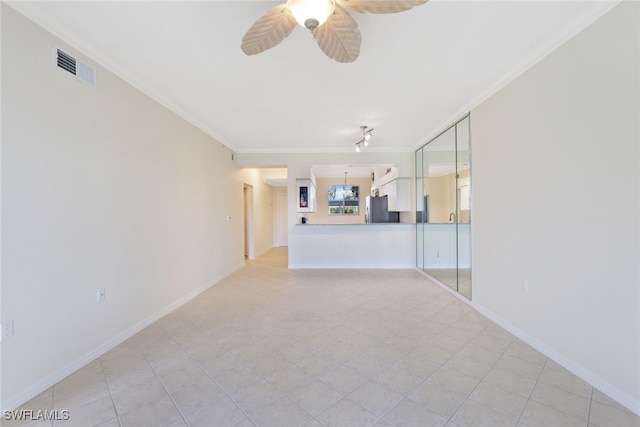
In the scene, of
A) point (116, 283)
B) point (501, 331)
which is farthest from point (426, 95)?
point (116, 283)

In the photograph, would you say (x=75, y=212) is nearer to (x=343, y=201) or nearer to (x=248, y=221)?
(x=248, y=221)

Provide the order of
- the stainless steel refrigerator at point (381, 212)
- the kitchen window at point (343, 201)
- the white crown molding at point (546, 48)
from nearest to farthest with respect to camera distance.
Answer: the white crown molding at point (546, 48) → the stainless steel refrigerator at point (381, 212) → the kitchen window at point (343, 201)

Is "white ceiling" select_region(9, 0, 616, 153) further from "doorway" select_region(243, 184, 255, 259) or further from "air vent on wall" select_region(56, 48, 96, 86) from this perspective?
"doorway" select_region(243, 184, 255, 259)

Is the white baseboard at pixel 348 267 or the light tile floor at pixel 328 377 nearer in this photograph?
the light tile floor at pixel 328 377

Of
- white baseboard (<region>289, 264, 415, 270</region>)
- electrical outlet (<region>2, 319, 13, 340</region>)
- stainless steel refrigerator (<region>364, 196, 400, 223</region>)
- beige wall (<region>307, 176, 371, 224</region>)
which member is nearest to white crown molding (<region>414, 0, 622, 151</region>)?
stainless steel refrigerator (<region>364, 196, 400, 223</region>)

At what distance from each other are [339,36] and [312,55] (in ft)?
2.34

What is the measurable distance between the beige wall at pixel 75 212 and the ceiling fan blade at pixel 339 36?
192 cm

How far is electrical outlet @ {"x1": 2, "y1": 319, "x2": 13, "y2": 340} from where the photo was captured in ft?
4.92

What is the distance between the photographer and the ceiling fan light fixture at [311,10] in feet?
4.19

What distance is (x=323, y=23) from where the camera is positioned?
1.44 metres

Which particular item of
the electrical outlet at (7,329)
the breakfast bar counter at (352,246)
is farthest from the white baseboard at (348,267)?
the electrical outlet at (7,329)

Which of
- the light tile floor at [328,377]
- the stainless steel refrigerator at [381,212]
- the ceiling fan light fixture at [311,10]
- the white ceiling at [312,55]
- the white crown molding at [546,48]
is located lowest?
the light tile floor at [328,377]

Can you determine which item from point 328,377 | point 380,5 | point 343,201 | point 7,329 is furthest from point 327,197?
point 7,329

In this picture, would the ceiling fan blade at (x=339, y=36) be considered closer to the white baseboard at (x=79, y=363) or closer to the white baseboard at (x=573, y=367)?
the white baseboard at (x=573, y=367)
